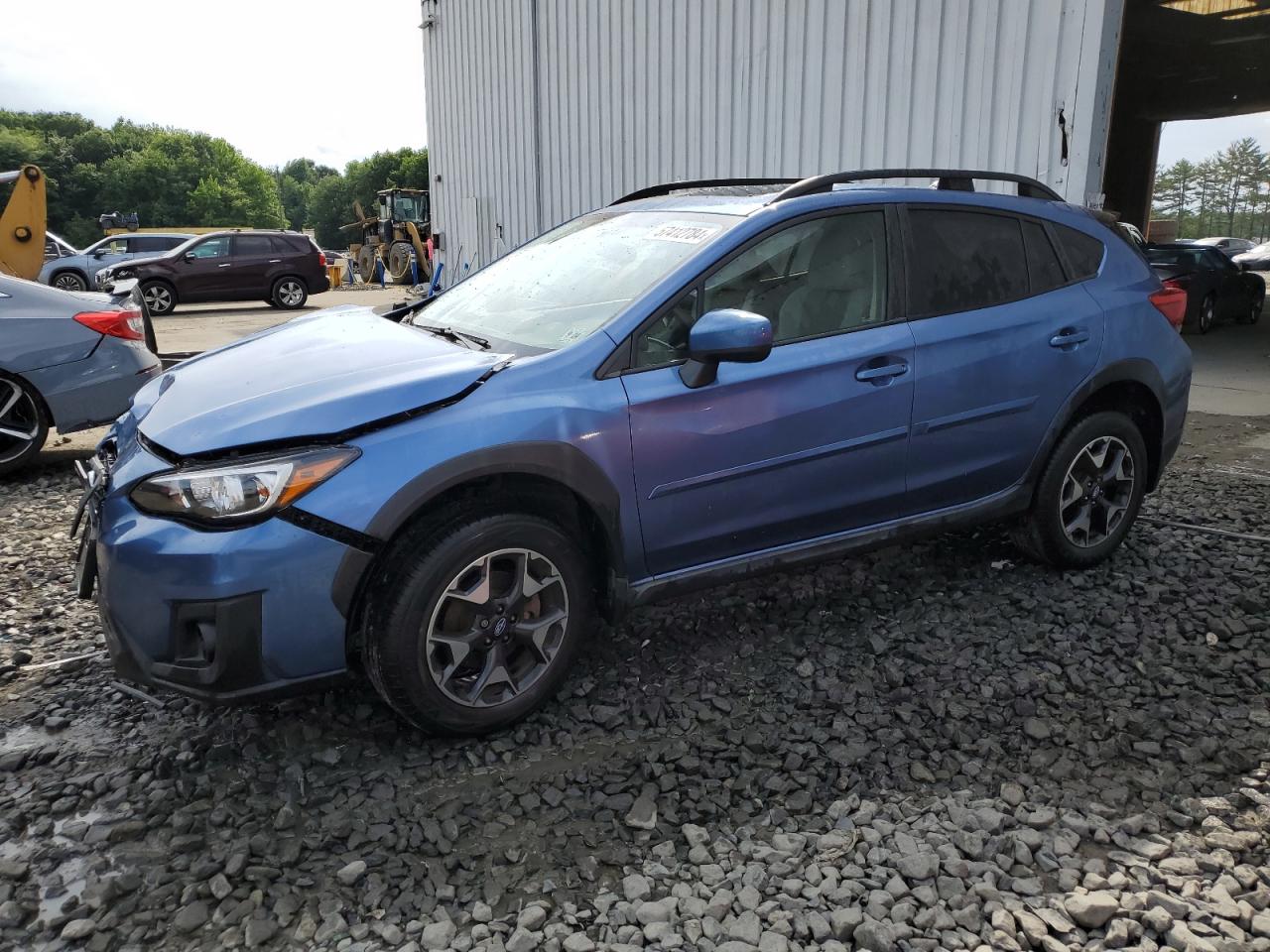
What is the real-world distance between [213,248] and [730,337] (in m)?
18.6

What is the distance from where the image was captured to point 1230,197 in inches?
2370

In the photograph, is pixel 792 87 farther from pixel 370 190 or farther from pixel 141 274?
pixel 370 190

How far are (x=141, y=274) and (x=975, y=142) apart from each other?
1604 cm

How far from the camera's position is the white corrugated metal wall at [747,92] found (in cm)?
700

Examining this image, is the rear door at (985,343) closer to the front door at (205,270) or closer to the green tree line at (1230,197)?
the front door at (205,270)

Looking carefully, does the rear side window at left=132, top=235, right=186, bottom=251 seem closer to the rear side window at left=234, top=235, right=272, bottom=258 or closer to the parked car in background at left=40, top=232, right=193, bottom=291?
the parked car in background at left=40, top=232, right=193, bottom=291

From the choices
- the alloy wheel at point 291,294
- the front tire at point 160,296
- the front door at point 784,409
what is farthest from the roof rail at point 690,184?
the alloy wheel at point 291,294

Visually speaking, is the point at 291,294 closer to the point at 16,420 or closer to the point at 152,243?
the point at 152,243

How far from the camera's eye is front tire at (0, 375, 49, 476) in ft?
18.3

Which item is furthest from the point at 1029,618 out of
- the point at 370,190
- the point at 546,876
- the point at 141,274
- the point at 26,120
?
the point at 26,120

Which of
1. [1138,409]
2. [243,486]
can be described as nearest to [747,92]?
[1138,409]

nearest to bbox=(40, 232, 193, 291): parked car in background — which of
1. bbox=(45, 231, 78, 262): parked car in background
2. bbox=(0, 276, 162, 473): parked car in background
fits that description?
bbox=(45, 231, 78, 262): parked car in background

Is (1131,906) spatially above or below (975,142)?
below

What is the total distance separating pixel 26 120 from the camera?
115938mm
